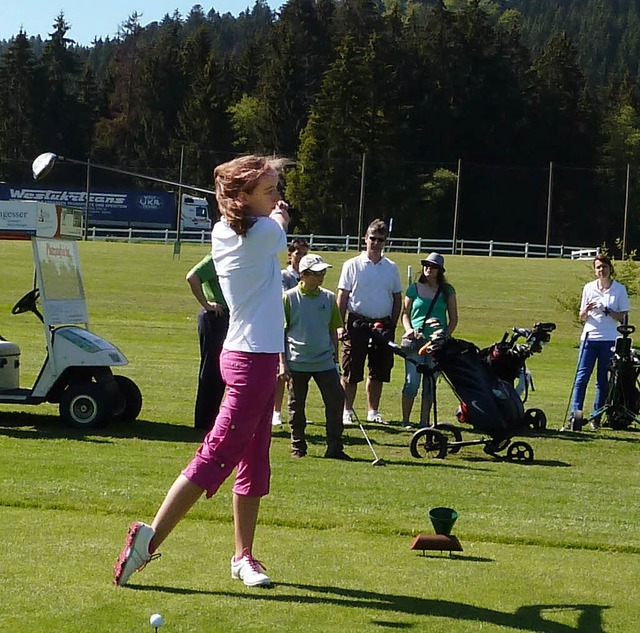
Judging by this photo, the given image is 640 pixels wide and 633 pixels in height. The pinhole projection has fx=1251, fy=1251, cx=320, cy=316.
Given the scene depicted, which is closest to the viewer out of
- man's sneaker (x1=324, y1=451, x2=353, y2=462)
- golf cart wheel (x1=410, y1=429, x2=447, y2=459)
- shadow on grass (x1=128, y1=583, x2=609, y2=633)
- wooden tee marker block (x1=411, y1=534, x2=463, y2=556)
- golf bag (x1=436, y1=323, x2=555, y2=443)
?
shadow on grass (x1=128, y1=583, x2=609, y2=633)

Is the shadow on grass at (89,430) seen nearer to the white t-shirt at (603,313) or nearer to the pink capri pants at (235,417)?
the white t-shirt at (603,313)

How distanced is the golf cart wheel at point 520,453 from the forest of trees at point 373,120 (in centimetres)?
6673

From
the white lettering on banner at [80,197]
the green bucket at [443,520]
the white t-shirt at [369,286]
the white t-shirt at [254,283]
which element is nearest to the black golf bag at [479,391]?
the white t-shirt at [369,286]

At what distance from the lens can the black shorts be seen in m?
12.0

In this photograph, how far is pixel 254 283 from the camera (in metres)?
5.28

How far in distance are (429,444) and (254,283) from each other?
17.4 ft

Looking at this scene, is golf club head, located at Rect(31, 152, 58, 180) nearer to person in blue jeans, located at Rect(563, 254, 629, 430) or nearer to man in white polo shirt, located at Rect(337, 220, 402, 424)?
man in white polo shirt, located at Rect(337, 220, 402, 424)

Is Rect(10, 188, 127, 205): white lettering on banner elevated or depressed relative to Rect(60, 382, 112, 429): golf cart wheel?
elevated

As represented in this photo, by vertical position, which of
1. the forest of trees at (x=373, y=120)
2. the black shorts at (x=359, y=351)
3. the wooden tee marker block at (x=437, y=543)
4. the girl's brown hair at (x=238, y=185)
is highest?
the forest of trees at (x=373, y=120)

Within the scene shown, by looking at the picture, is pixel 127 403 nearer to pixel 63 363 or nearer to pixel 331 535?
pixel 63 363

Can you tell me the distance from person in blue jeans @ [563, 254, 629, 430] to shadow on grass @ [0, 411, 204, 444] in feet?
13.5

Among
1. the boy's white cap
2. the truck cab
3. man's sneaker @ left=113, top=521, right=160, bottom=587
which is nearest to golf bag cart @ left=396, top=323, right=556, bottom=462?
the boy's white cap

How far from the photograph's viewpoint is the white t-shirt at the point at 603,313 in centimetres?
1283

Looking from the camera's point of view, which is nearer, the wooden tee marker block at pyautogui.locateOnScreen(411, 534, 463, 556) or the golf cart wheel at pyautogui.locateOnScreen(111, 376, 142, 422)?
the wooden tee marker block at pyautogui.locateOnScreen(411, 534, 463, 556)
